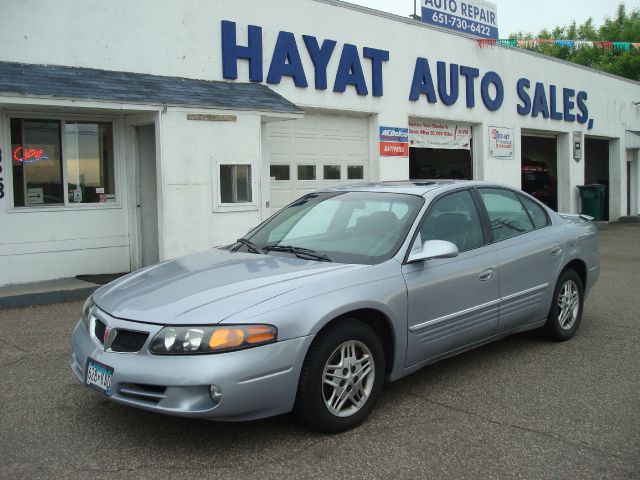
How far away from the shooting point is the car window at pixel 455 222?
4.86 m

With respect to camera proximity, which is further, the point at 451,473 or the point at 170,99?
the point at 170,99

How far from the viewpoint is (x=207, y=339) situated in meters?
3.54

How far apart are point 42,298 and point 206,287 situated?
498 centimetres

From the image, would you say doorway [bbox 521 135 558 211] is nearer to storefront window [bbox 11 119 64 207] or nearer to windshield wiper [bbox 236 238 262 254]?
storefront window [bbox 11 119 64 207]

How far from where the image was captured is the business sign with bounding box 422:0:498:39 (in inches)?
598

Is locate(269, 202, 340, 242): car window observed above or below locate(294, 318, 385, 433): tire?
above

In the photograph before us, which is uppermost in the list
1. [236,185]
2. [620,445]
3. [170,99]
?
[170,99]

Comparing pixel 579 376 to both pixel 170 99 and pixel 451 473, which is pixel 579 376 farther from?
pixel 170 99

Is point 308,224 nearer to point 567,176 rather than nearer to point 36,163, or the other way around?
point 36,163

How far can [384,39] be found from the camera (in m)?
13.5

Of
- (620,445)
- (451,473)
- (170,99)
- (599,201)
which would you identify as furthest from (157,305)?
(599,201)

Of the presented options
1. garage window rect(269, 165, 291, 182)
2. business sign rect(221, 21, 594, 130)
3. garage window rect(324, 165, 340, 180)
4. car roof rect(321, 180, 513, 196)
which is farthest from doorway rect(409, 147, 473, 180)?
car roof rect(321, 180, 513, 196)

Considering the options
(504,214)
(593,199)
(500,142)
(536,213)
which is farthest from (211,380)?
(593,199)

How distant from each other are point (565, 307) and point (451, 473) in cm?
306
